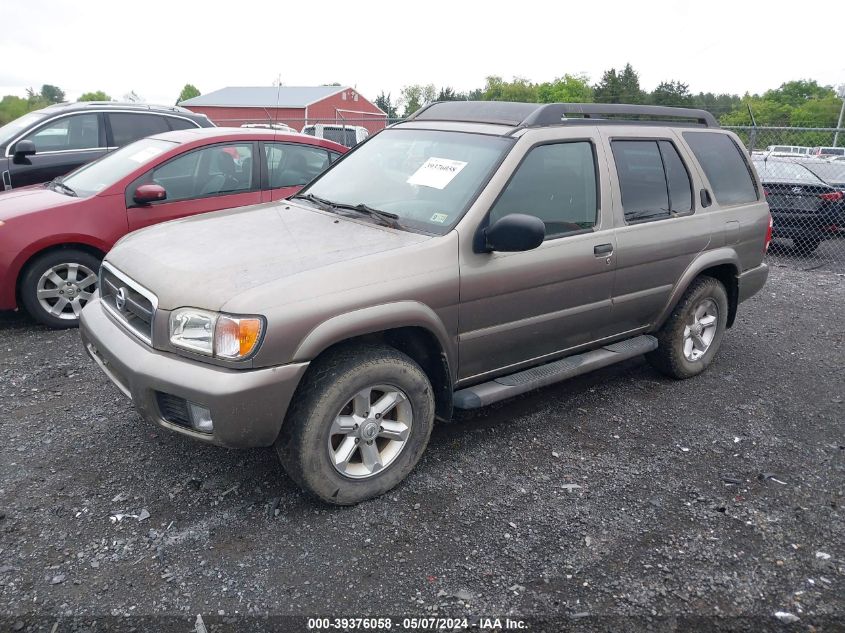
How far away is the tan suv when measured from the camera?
2812mm

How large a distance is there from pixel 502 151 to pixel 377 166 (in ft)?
2.88

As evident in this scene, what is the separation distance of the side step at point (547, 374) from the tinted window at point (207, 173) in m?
3.59

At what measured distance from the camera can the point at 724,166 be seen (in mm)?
4875

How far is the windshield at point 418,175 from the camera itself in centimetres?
349

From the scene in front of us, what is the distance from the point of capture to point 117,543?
2912 mm

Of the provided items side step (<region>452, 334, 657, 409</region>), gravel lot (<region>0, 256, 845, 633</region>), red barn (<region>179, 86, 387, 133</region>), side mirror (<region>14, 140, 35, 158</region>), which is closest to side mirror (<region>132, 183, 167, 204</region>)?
gravel lot (<region>0, 256, 845, 633</region>)

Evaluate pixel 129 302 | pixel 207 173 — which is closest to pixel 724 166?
pixel 129 302

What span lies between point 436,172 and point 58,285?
3.66 meters

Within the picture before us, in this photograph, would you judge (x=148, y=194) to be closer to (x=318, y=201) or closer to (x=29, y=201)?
(x=29, y=201)

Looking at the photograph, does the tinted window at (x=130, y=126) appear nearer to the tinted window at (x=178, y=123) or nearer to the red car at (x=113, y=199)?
the tinted window at (x=178, y=123)

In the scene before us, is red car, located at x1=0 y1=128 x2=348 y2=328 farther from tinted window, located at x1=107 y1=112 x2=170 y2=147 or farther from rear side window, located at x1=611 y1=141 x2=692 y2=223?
rear side window, located at x1=611 y1=141 x2=692 y2=223

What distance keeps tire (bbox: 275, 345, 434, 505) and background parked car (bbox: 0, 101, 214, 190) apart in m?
5.92

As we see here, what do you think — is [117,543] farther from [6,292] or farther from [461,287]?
[6,292]

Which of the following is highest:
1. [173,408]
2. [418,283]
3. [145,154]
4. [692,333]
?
[145,154]
